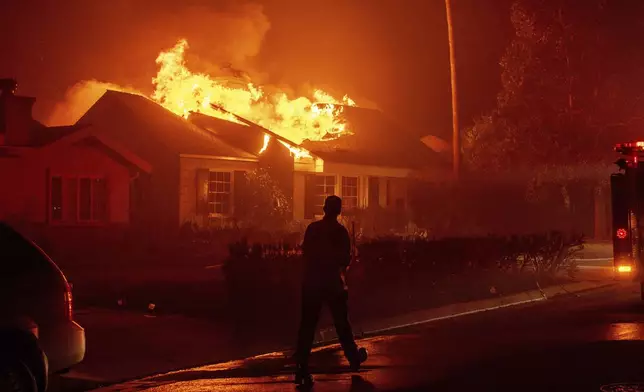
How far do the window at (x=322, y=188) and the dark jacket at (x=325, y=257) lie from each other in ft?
75.2

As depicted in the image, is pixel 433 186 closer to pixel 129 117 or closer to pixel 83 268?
pixel 129 117

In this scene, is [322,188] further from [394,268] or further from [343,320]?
[343,320]

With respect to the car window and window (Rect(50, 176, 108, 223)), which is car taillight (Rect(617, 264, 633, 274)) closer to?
the car window

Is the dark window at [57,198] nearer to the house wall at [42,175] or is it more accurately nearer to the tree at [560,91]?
the house wall at [42,175]

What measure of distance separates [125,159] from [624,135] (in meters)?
18.2

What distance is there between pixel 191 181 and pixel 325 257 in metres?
20.0

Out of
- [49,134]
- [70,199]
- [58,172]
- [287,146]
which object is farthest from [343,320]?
[287,146]

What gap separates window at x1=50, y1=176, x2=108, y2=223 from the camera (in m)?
25.3

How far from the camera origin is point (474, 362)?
10328mm

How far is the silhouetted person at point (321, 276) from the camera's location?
9.25 m

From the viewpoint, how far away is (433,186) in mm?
31016

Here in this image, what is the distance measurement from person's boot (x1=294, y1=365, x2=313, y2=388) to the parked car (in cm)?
234

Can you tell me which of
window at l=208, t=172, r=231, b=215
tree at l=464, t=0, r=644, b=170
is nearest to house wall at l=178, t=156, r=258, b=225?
window at l=208, t=172, r=231, b=215

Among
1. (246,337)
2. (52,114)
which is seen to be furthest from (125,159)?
(246,337)
